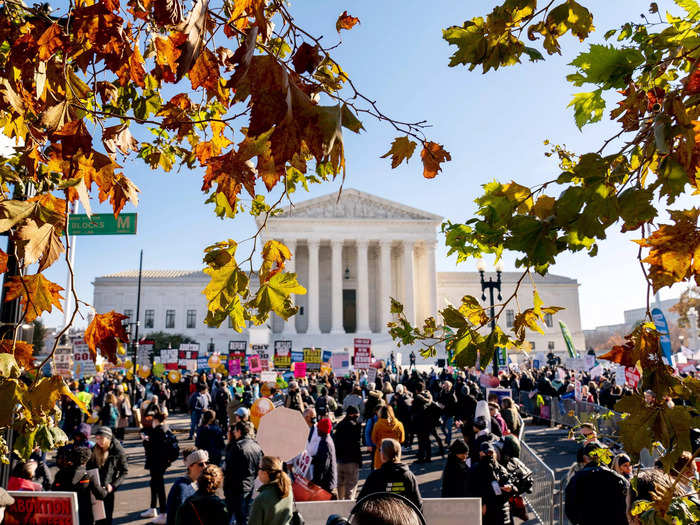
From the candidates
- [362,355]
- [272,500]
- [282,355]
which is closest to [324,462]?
[272,500]

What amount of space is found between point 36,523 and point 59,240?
366 cm

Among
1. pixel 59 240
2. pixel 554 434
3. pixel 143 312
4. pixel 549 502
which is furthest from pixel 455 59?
pixel 143 312

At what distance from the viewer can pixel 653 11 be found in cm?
222

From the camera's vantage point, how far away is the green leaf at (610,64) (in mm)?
1733

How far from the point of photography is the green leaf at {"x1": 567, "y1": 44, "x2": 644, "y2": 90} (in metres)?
1.73

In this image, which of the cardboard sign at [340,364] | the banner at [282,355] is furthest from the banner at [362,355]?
the banner at [282,355]

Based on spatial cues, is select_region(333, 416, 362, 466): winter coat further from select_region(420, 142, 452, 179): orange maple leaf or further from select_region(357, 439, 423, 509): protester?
select_region(420, 142, 452, 179): orange maple leaf

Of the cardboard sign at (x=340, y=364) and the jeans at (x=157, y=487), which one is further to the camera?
the cardboard sign at (x=340, y=364)

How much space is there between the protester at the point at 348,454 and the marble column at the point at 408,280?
1594 inches

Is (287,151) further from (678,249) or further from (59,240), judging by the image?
(678,249)

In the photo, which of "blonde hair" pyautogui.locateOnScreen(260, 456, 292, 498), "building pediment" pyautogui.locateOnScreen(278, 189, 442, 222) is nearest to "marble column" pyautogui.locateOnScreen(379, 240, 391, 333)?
"building pediment" pyautogui.locateOnScreen(278, 189, 442, 222)

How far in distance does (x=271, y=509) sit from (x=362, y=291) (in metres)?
44.8

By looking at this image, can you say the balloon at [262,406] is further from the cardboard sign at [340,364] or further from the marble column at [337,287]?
the marble column at [337,287]

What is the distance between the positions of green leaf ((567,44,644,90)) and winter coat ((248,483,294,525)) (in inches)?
153
